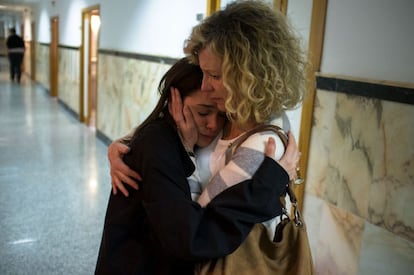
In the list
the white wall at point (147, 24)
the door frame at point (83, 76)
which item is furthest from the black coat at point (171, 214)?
the door frame at point (83, 76)

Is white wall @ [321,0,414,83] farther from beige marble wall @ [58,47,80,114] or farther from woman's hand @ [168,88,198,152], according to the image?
beige marble wall @ [58,47,80,114]

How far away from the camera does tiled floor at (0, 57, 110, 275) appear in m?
2.82

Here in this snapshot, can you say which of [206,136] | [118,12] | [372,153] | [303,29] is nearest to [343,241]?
[372,153]

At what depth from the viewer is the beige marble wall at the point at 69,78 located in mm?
8172

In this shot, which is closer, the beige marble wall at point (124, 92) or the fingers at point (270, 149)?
the fingers at point (270, 149)

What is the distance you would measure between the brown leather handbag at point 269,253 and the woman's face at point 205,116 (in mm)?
117

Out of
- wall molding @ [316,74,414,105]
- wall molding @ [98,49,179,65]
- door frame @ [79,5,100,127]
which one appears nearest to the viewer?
wall molding @ [316,74,414,105]

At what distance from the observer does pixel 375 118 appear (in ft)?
6.18

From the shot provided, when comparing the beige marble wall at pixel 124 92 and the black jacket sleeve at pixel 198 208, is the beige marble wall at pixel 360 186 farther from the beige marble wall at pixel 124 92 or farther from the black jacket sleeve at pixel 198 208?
the beige marble wall at pixel 124 92

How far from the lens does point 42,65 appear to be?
1289 centimetres

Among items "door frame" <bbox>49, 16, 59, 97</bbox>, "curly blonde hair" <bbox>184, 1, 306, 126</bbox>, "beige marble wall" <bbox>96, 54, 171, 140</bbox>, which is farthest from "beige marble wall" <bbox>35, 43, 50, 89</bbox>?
"curly blonde hair" <bbox>184, 1, 306, 126</bbox>

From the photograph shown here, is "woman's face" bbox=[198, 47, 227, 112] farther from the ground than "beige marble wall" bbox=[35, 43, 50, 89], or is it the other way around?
"woman's face" bbox=[198, 47, 227, 112]

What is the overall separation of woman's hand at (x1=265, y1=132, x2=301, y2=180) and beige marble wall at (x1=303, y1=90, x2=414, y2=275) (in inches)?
36.8

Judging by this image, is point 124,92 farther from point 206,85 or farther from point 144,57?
point 206,85
